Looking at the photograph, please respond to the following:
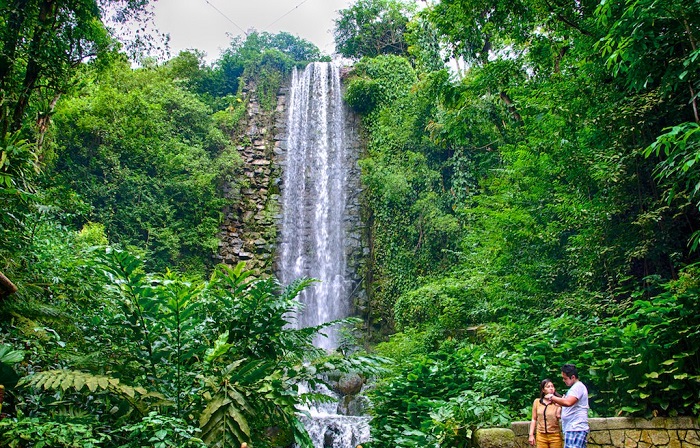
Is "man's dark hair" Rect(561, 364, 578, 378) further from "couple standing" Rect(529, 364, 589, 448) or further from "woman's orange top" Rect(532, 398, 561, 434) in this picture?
"woman's orange top" Rect(532, 398, 561, 434)

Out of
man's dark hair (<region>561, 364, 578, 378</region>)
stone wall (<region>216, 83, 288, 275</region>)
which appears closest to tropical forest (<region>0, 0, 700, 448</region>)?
man's dark hair (<region>561, 364, 578, 378</region>)

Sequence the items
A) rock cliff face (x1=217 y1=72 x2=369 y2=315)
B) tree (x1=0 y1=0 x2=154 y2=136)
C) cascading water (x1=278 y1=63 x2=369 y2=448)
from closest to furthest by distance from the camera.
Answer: tree (x1=0 y1=0 x2=154 y2=136)
cascading water (x1=278 y1=63 x2=369 y2=448)
rock cliff face (x1=217 y1=72 x2=369 y2=315)

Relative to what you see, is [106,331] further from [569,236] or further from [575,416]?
[569,236]

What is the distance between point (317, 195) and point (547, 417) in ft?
41.6

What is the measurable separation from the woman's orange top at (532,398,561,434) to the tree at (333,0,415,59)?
17.2 metres

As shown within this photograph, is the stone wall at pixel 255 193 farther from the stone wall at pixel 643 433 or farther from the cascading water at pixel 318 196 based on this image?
the stone wall at pixel 643 433

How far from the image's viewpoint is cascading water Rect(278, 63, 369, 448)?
14312mm

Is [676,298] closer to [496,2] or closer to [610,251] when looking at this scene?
[610,251]

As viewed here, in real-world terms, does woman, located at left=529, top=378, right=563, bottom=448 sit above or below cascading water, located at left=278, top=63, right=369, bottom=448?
below

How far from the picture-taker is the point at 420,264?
42.3 ft

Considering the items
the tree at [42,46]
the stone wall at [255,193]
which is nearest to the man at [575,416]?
the tree at [42,46]

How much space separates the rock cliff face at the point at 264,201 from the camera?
14.6 metres

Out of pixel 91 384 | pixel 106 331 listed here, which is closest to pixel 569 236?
pixel 106 331

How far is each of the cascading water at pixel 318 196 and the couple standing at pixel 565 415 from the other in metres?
9.75
